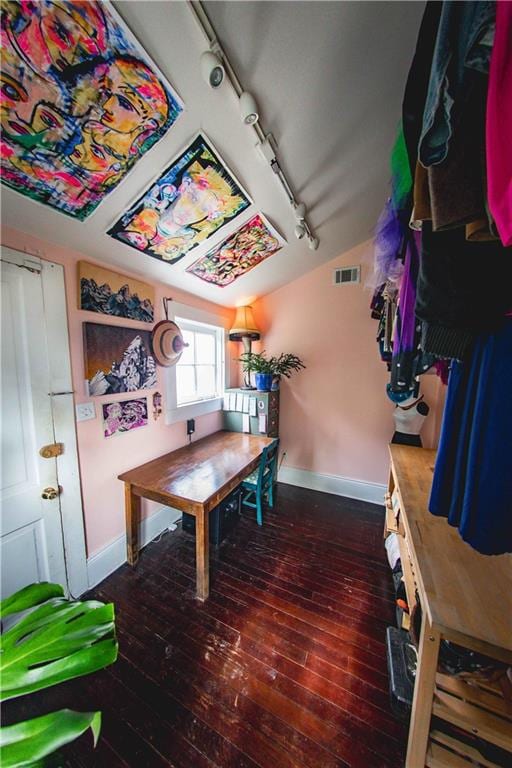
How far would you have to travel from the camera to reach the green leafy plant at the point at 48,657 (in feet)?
1.88

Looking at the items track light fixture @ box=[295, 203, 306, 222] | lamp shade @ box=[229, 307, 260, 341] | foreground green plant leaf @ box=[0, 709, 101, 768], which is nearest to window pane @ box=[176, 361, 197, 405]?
lamp shade @ box=[229, 307, 260, 341]

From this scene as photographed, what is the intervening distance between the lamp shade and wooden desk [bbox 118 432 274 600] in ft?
4.39

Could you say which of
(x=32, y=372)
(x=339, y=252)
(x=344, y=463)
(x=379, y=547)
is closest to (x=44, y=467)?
Answer: (x=32, y=372)

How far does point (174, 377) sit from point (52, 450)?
103 centimetres

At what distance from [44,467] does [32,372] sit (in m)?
0.53

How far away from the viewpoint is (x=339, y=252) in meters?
2.63

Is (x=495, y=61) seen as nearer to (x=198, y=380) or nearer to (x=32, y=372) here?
(x=32, y=372)

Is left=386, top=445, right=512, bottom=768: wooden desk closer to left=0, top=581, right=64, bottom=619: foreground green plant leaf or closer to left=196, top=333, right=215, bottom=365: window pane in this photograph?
left=0, top=581, right=64, bottom=619: foreground green plant leaf

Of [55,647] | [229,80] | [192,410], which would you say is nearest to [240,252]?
[229,80]

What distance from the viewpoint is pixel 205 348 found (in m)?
2.87

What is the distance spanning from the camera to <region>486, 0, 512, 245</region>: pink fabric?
368mm

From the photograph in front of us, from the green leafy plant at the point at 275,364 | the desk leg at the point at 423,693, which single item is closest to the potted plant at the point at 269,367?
the green leafy plant at the point at 275,364

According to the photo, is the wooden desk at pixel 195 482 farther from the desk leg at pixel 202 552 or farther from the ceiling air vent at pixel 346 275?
the ceiling air vent at pixel 346 275

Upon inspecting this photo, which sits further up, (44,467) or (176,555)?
(44,467)
